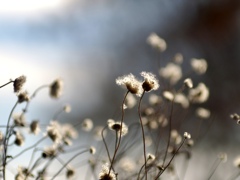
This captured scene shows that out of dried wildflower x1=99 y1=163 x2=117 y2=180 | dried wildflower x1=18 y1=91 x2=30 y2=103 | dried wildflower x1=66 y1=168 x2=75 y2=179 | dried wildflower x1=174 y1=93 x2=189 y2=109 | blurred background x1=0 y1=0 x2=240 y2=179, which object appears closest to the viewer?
dried wildflower x1=99 y1=163 x2=117 y2=180

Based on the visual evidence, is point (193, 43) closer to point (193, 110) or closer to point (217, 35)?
point (217, 35)

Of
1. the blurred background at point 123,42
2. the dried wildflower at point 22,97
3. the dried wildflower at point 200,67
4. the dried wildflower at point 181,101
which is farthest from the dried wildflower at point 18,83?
the blurred background at point 123,42

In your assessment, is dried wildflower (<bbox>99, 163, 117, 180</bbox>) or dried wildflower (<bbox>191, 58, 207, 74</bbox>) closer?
dried wildflower (<bbox>99, 163, 117, 180</bbox>)

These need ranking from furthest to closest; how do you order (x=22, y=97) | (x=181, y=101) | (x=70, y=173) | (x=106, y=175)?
(x=181, y=101)
(x=70, y=173)
(x=22, y=97)
(x=106, y=175)

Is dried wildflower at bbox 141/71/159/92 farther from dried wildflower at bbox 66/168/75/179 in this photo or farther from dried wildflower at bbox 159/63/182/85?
dried wildflower at bbox 159/63/182/85

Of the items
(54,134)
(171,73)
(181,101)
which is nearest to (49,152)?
(54,134)

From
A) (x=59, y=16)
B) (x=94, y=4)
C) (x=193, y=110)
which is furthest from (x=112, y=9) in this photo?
(x=193, y=110)

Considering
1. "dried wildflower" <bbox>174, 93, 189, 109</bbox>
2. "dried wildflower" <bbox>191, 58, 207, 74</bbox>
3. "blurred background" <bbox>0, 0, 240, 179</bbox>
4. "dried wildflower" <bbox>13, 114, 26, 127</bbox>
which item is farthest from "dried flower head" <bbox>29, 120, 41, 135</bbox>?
"blurred background" <bbox>0, 0, 240, 179</bbox>

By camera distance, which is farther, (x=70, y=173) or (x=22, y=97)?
(x=70, y=173)

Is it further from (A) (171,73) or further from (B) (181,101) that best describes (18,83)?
(A) (171,73)
